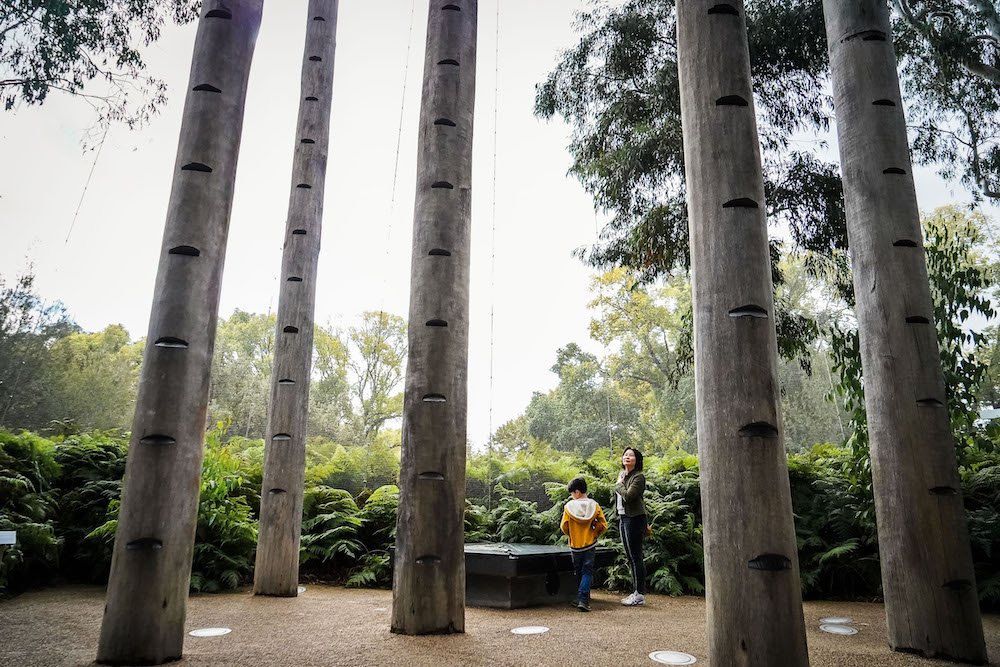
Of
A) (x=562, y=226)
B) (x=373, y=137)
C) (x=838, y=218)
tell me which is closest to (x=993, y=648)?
(x=838, y=218)

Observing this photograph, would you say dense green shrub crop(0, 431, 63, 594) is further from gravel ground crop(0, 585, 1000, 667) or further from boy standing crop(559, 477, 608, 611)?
boy standing crop(559, 477, 608, 611)

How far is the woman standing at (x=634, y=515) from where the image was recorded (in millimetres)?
6590

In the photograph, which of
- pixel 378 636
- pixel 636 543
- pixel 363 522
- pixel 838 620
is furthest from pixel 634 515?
pixel 363 522

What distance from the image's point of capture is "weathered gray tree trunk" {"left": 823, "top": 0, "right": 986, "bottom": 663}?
3.65 m

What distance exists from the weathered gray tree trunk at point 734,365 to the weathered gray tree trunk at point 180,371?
2.76m

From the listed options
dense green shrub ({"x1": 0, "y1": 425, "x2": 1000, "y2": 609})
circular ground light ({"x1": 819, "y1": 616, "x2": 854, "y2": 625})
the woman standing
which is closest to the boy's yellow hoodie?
the woman standing

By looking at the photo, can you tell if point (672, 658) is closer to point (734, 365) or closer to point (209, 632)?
point (734, 365)

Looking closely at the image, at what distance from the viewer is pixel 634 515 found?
6.66 m

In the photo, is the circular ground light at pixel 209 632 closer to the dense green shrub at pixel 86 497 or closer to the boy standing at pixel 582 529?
the dense green shrub at pixel 86 497

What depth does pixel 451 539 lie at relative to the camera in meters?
4.05

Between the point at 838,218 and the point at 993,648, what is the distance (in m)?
6.86

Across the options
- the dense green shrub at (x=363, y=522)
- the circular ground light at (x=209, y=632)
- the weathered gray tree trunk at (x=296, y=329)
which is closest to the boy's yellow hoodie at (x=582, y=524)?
the dense green shrub at (x=363, y=522)

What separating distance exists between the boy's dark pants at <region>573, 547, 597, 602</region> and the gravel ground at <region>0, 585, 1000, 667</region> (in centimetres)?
19

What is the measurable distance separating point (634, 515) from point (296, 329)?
424cm
